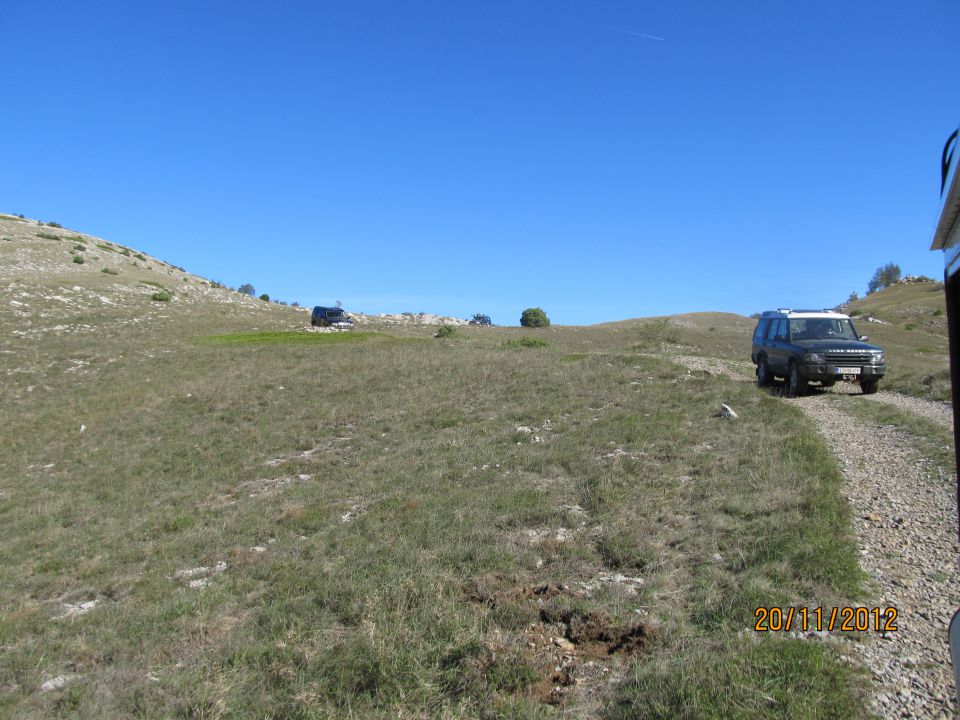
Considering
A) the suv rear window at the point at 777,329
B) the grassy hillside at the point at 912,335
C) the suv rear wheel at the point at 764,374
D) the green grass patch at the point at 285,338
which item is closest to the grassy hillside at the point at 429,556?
the suv rear wheel at the point at 764,374

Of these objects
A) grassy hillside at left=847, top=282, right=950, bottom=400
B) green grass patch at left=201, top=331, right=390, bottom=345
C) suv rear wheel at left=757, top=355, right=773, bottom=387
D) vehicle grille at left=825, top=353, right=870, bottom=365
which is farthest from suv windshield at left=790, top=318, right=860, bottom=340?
green grass patch at left=201, top=331, right=390, bottom=345

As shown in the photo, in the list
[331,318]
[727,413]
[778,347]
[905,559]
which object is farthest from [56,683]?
[331,318]

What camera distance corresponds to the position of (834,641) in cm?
463

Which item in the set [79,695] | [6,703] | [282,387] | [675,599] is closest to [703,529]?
[675,599]

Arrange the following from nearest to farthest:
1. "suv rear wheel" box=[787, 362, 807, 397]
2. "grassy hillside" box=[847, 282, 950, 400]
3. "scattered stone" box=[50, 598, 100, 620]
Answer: "scattered stone" box=[50, 598, 100, 620] → "suv rear wheel" box=[787, 362, 807, 397] → "grassy hillside" box=[847, 282, 950, 400]

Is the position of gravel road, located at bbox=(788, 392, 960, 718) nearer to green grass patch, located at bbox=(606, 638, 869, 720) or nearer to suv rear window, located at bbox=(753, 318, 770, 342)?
green grass patch, located at bbox=(606, 638, 869, 720)

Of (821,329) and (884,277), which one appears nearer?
(821,329)

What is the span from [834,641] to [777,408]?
31.5ft

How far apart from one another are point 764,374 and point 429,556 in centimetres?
1436

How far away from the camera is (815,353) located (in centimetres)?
1572

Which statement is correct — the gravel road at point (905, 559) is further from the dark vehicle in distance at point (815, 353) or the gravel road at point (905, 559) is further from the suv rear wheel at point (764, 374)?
the suv rear wheel at point (764, 374)

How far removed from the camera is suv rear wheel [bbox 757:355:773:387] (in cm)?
1815

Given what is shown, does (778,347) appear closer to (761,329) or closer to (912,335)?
(761,329)

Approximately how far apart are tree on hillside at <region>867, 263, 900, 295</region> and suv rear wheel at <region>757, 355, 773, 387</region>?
109077 millimetres
